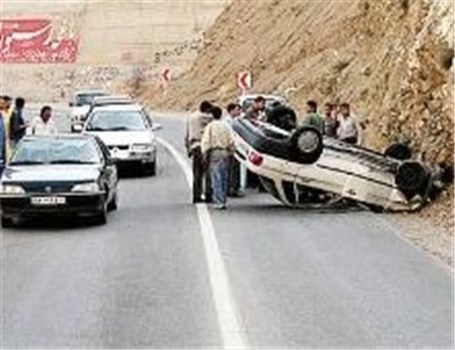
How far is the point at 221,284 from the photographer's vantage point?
13078 millimetres

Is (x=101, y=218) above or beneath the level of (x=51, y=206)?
beneath

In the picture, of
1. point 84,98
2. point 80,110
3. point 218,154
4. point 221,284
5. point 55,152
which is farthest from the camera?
point 84,98

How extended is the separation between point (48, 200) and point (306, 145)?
476 cm

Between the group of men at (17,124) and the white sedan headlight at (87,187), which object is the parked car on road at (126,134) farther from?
the white sedan headlight at (87,187)

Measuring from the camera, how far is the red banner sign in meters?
111

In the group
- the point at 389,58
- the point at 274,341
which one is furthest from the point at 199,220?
the point at 389,58

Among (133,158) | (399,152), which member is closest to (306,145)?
(399,152)

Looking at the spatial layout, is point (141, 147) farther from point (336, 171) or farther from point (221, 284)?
point (221, 284)

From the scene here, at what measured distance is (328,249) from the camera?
1595 centimetres

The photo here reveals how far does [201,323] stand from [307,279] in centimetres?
265

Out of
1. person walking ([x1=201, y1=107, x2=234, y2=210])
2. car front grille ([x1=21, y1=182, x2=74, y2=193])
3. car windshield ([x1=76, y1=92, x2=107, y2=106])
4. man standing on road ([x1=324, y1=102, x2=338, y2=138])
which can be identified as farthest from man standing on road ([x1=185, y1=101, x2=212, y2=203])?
car windshield ([x1=76, y1=92, x2=107, y2=106])

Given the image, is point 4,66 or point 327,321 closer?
point 327,321

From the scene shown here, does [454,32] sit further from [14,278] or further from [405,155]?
[14,278]

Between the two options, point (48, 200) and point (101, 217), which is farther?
point (101, 217)
